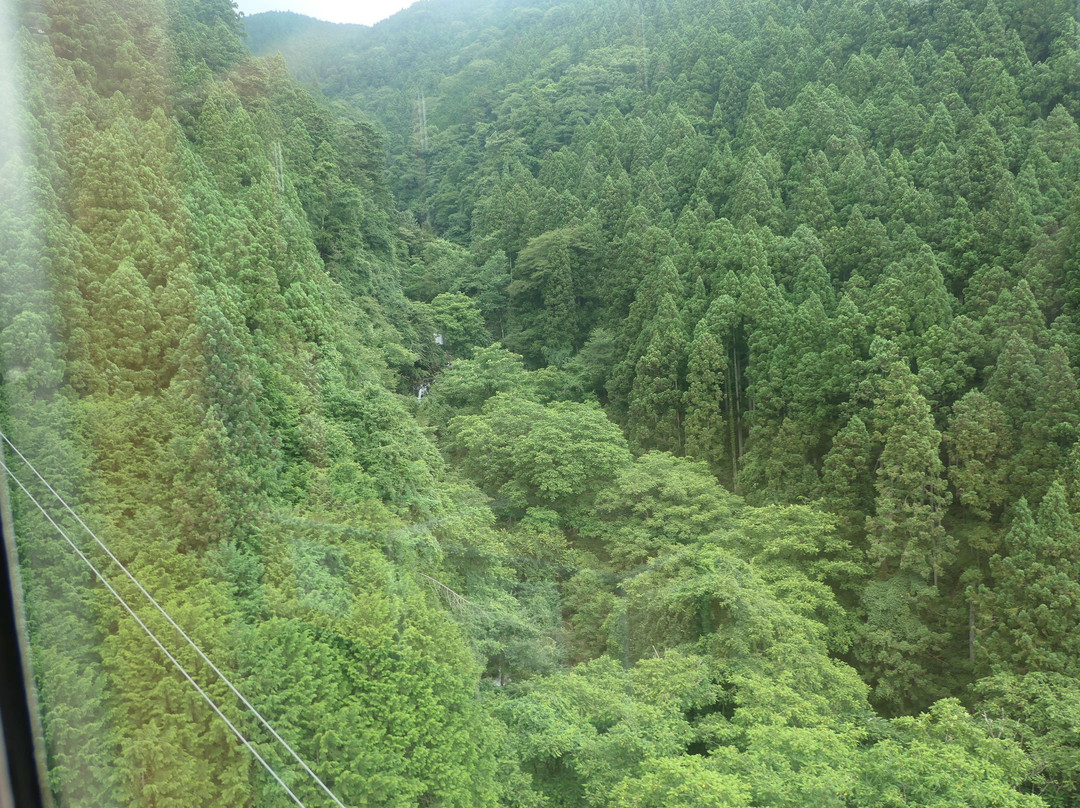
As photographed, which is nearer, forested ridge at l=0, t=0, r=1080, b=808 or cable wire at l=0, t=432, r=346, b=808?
cable wire at l=0, t=432, r=346, b=808

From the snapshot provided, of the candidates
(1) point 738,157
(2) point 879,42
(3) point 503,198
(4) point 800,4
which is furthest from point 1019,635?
(4) point 800,4

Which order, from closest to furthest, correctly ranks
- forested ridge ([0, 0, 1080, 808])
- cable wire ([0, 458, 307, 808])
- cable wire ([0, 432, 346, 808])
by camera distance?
1. cable wire ([0, 458, 307, 808])
2. cable wire ([0, 432, 346, 808])
3. forested ridge ([0, 0, 1080, 808])

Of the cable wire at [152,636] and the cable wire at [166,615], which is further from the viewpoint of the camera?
the cable wire at [166,615]

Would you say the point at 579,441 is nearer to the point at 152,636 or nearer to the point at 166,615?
the point at 166,615

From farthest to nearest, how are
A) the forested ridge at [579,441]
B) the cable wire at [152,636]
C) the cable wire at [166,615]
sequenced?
the forested ridge at [579,441], the cable wire at [166,615], the cable wire at [152,636]

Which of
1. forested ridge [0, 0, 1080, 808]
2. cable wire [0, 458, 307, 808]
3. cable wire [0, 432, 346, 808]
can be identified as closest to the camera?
cable wire [0, 458, 307, 808]

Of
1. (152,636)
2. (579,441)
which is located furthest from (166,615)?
(579,441)

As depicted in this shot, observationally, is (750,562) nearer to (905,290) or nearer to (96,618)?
(905,290)

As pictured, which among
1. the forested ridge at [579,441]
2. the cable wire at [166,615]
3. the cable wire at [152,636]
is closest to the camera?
the cable wire at [152,636]
